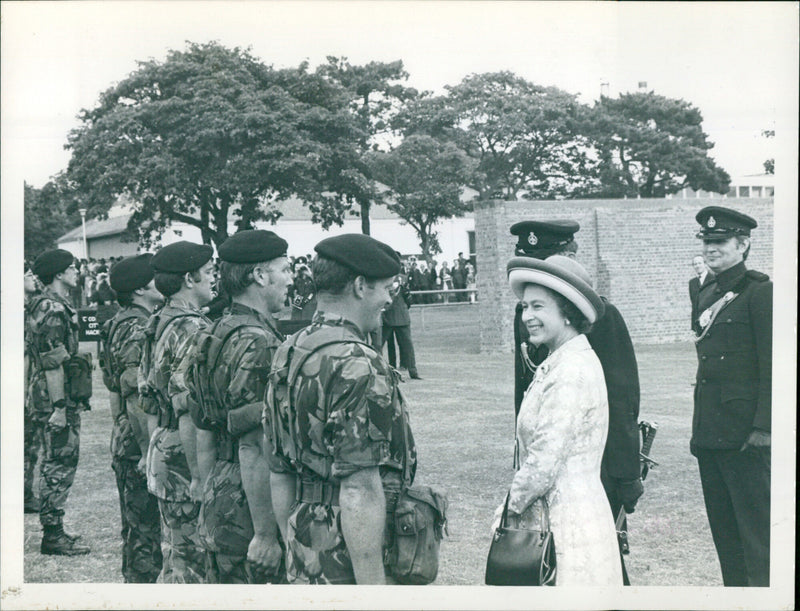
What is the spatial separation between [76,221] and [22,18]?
4.95 feet

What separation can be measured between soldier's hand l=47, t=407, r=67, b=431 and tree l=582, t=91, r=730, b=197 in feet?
13.8

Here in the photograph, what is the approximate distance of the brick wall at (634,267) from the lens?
1365 cm

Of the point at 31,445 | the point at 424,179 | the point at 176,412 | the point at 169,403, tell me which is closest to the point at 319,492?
the point at 176,412

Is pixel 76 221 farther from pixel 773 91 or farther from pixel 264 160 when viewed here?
pixel 773 91

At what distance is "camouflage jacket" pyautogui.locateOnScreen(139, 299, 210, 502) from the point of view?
13.8ft

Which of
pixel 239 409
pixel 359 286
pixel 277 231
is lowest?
pixel 239 409

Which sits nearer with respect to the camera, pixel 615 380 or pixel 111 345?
pixel 615 380

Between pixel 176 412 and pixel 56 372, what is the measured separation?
2356 millimetres

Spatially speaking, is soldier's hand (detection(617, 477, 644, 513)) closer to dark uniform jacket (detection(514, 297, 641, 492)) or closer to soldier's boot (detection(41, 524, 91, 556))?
dark uniform jacket (detection(514, 297, 641, 492))

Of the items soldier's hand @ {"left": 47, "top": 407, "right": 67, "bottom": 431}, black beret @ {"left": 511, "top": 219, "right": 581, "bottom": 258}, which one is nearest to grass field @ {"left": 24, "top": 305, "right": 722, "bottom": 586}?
soldier's hand @ {"left": 47, "top": 407, "right": 67, "bottom": 431}

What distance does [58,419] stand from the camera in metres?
5.99

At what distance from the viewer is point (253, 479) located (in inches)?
137

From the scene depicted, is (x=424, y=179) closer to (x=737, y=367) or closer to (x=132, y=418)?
(x=132, y=418)

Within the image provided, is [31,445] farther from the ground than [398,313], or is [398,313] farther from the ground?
[398,313]
